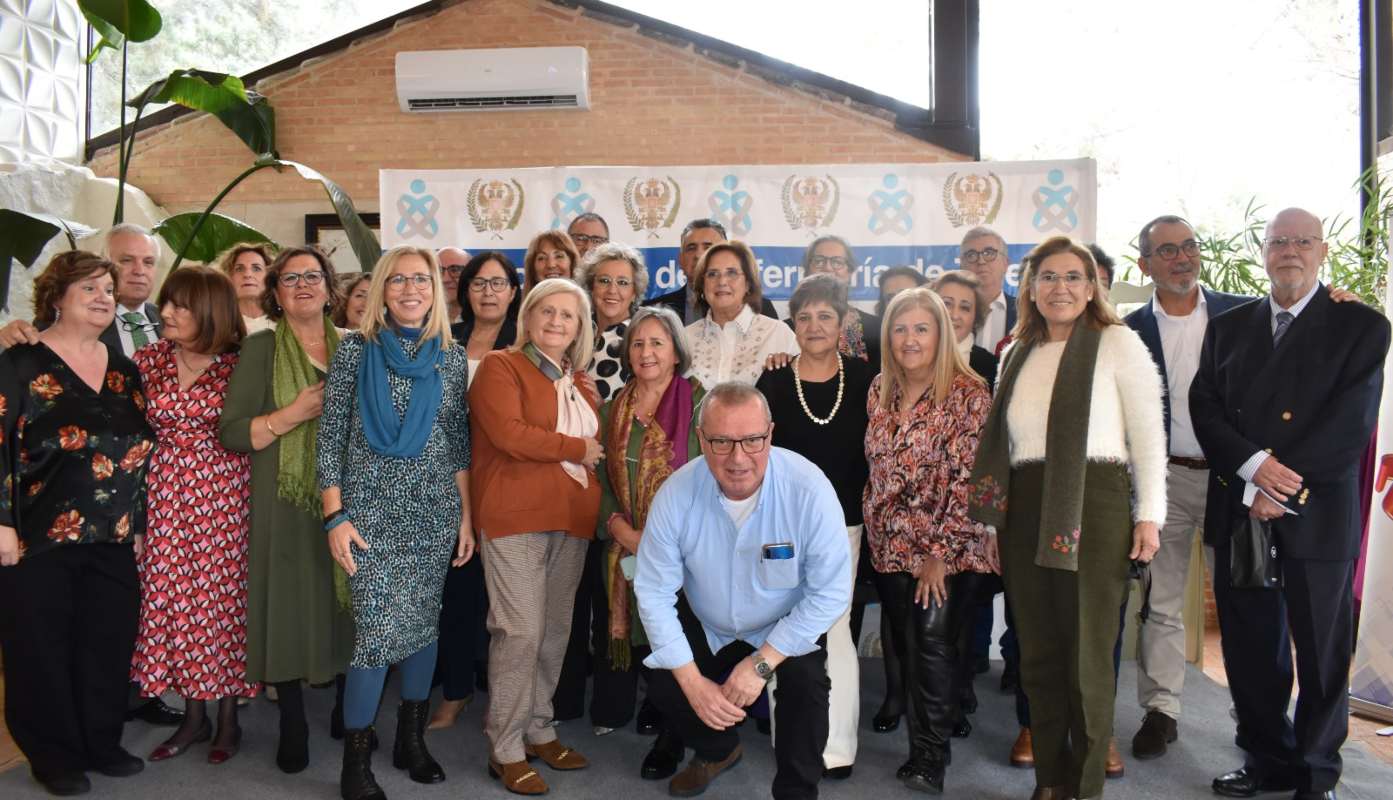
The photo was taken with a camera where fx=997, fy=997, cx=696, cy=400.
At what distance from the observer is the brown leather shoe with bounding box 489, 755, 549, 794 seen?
297cm

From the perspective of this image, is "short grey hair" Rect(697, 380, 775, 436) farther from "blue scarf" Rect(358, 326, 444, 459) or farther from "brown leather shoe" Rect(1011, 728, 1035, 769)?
"brown leather shoe" Rect(1011, 728, 1035, 769)

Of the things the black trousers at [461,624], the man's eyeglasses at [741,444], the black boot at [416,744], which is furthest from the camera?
the black trousers at [461,624]

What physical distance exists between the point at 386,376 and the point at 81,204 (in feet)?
16.0

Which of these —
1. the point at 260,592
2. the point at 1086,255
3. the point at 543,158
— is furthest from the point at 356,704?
the point at 543,158

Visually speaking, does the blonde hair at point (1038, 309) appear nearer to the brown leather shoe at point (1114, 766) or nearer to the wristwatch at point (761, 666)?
the wristwatch at point (761, 666)

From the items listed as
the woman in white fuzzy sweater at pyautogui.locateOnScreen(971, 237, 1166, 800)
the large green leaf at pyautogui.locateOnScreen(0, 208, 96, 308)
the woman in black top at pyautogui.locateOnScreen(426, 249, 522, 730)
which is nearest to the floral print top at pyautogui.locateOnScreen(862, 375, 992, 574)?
the woman in white fuzzy sweater at pyautogui.locateOnScreen(971, 237, 1166, 800)

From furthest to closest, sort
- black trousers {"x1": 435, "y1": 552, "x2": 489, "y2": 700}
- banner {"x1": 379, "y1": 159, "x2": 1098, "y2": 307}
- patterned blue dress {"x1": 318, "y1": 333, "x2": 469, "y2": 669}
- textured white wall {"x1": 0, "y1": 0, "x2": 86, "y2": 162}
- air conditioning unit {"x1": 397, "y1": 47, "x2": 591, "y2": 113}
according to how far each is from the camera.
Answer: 1. air conditioning unit {"x1": 397, "y1": 47, "x2": 591, "y2": 113}
2. textured white wall {"x1": 0, "y1": 0, "x2": 86, "y2": 162}
3. banner {"x1": 379, "y1": 159, "x2": 1098, "y2": 307}
4. black trousers {"x1": 435, "y1": 552, "x2": 489, "y2": 700}
5. patterned blue dress {"x1": 318, "y1": 333, "x2": 469, "y2": 669}

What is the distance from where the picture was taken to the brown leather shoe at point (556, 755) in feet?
10.3

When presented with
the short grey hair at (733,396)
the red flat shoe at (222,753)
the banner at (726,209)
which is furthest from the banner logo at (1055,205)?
the red flat shoe at (222,753)

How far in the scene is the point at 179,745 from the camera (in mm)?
3275

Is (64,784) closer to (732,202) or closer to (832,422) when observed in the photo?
(832,422)

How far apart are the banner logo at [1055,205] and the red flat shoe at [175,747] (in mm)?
4207

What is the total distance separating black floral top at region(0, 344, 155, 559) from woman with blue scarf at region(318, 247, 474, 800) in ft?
2.36

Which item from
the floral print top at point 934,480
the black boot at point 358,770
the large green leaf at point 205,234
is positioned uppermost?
the large green leaf at point 205,234
